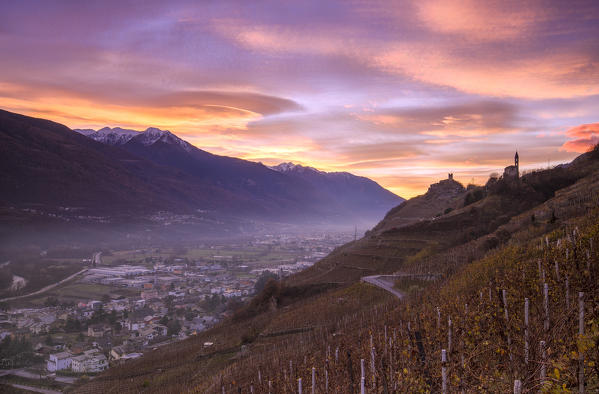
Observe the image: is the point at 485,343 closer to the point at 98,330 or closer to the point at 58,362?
the point at 58,362

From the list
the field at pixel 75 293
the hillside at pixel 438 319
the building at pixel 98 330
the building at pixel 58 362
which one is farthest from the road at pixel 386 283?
the field at pixel 75 293

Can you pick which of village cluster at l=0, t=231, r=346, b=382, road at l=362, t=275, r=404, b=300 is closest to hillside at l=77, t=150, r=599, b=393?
road at l=362, t=275, r=404, b=300

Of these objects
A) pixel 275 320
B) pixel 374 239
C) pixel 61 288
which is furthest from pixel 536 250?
pixel 61 288

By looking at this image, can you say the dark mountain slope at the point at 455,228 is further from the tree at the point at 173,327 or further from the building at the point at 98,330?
the building at the point at 98,330

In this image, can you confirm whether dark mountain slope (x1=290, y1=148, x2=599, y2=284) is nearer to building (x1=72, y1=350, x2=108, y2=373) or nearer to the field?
building (x1=72, y1=350, x2=108, y2=373)

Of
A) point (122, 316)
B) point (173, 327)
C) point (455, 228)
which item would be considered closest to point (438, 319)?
point (455, 228)
